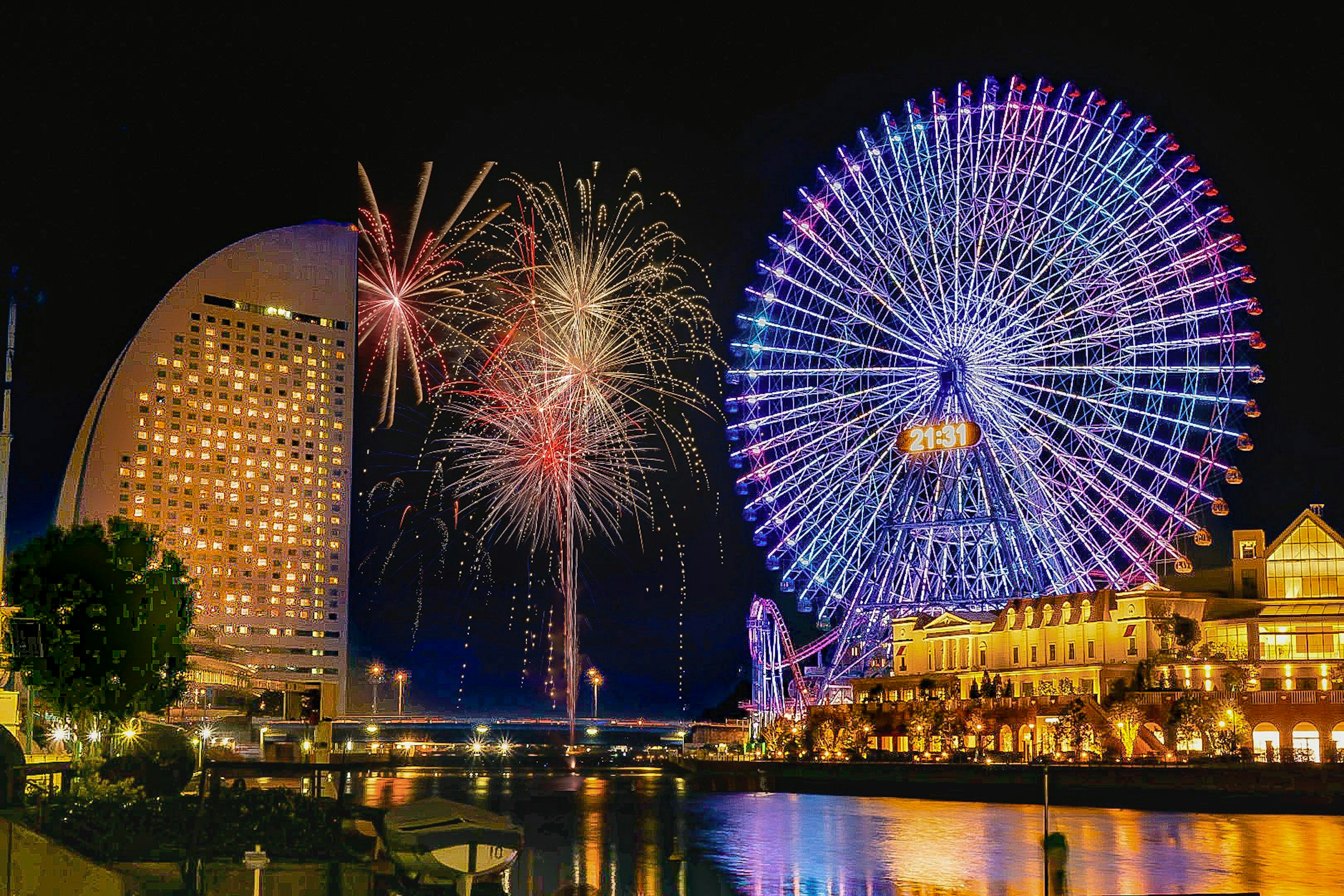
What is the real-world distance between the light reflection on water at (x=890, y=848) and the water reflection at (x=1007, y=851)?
0.15m

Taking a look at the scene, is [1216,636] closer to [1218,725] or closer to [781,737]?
[1218,725]

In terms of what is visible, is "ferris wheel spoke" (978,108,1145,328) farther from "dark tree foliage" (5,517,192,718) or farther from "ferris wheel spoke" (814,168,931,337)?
"dark tree foliage" (5,517,192,718)

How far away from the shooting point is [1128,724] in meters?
101

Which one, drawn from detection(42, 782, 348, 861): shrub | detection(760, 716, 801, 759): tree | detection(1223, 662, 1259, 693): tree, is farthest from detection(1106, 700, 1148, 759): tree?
detection(42, 782, 348, 861): shrub

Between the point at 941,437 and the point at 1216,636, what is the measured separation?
1139 inches

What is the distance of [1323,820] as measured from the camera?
8100cm

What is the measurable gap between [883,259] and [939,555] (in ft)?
80.2

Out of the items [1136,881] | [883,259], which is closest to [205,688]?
[883,259]

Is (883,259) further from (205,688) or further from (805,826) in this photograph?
(205,688)

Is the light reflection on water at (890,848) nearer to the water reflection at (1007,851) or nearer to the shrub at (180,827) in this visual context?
the water reflection at (1007,851)

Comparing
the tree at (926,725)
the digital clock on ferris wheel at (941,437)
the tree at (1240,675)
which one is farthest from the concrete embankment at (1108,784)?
the digital clock on ferris wheel at (941,437)

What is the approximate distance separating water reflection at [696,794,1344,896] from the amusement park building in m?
15.8

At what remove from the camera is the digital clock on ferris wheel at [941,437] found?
93.2 m

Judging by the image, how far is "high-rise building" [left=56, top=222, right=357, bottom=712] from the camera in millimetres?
182125
